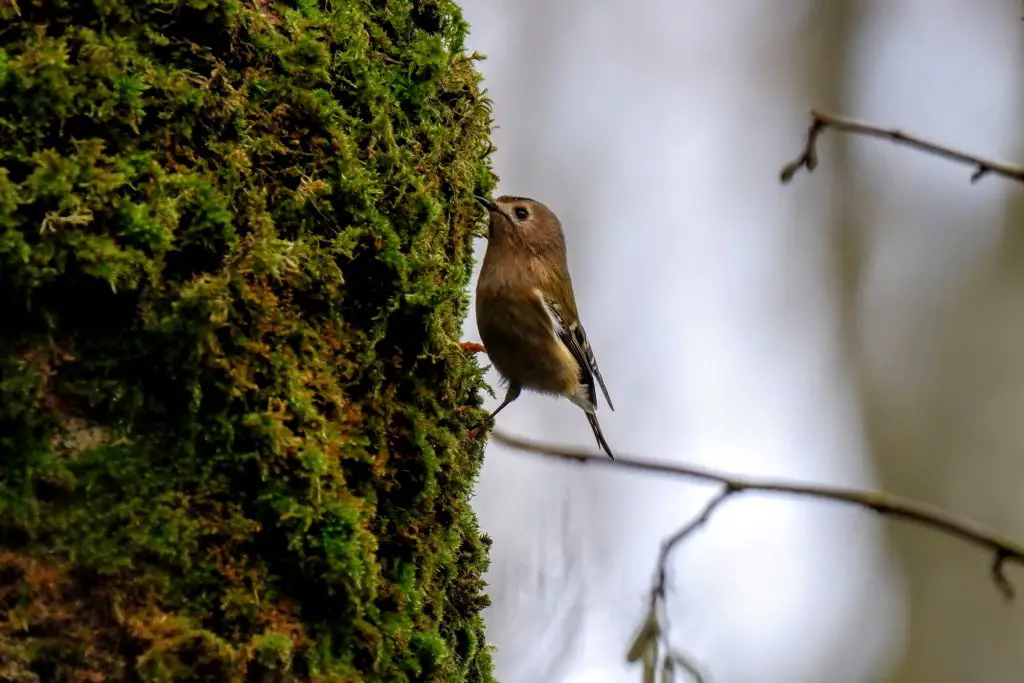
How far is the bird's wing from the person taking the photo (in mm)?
3674

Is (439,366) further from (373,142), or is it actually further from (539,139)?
(539,139)

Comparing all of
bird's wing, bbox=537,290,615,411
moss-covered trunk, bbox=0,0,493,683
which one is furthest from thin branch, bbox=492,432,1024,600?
bird's wing, bbox=537,290,615,411

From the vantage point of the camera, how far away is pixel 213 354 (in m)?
1.44

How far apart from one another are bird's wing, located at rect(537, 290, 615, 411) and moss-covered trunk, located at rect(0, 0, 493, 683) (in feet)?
6.15

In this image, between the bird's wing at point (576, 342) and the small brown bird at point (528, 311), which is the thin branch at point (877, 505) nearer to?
the small brown bird at point (528, 311)

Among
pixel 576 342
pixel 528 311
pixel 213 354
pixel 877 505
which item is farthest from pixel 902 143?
pixel 576 342

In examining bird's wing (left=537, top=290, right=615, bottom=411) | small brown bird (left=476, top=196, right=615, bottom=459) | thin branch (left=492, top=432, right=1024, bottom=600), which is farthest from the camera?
bird's wing (left=537, top=290, right=615, bottom=411)

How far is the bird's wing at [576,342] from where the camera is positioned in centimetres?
367

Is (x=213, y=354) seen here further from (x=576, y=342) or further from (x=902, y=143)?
(x=576, y=342)

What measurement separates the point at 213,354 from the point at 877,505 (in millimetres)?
999

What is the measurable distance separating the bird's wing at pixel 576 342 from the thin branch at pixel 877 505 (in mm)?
1933

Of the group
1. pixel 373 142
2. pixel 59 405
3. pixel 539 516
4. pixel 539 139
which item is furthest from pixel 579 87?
pixel 59 405

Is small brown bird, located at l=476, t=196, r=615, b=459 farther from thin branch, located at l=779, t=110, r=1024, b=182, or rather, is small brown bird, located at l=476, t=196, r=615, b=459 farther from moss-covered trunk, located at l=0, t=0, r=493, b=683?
thin branch, located at l=779, t=110, r=1024, b=182

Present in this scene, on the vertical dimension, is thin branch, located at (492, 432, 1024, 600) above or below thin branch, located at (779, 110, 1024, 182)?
below
